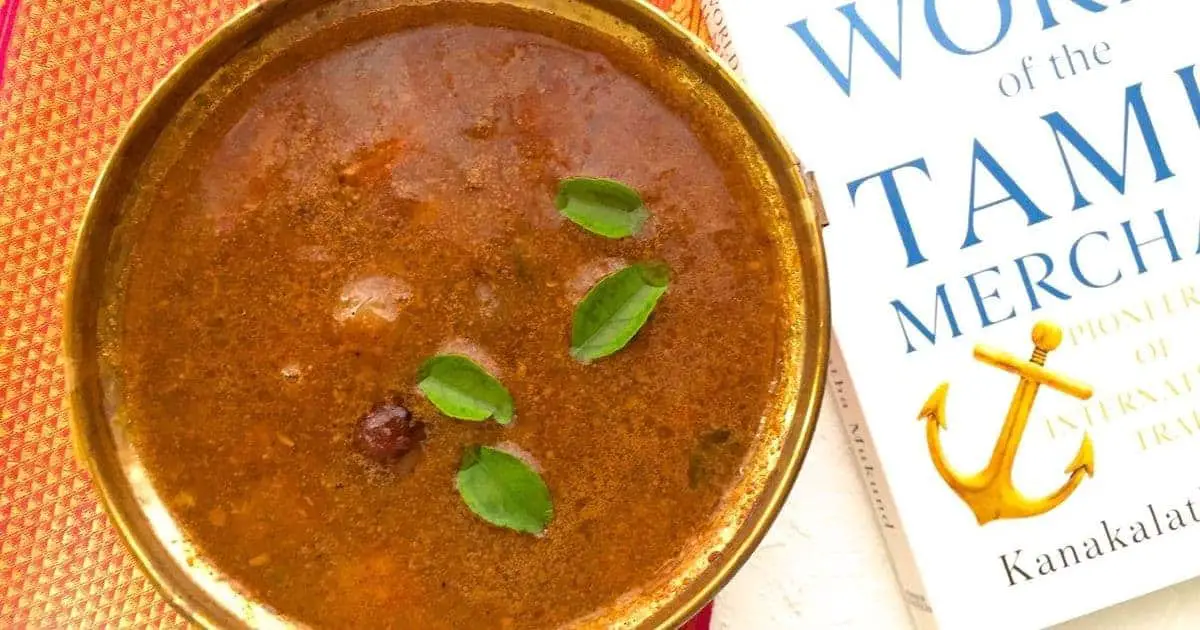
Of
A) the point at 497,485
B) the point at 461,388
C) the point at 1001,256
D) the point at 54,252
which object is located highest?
the point at 54,252

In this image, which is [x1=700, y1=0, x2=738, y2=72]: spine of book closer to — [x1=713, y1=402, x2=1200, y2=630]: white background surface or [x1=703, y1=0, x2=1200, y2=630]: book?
[x1=703, y1=0, x2=1200, y2=630]: book

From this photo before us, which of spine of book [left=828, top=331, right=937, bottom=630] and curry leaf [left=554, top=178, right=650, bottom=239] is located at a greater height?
curry leaf [left=554, top=178, right=650, bottom=239]

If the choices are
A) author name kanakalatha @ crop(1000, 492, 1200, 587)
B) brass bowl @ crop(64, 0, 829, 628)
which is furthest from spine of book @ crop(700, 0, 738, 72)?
author name kanakalatha @ crop(1000, 492, 1200, 587)

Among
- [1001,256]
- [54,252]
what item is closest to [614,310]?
[1001,256]

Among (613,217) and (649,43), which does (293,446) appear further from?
(649,43)

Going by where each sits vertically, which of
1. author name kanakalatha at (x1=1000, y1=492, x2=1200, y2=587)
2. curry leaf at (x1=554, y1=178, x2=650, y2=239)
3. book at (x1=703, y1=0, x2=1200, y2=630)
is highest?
curry leaf at (x1=554, y1=178, x2=650, y2=239)

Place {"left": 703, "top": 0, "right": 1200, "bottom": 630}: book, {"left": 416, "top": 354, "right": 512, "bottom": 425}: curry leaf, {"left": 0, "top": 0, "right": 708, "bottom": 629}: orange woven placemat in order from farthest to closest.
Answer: {"left": 703, "top": 0, "right": 1200, "bottom": 630}: book
{"left": 0, "top": 0, "right": 708, "bottom": 629}: orange woven placemat
{"left": 416, "top": 354, "right": 512, "bottom": 425}: curry leaf

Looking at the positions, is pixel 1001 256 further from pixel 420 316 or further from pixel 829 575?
pixel 420 316

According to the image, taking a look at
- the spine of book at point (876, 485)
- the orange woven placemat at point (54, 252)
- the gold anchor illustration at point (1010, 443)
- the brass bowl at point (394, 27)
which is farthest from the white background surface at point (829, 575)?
the orange woven placemat at point (54, 252)
